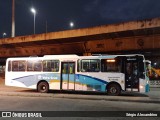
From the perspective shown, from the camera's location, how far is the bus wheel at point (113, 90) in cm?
1789

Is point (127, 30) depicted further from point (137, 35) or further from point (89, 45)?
point (89, 45)

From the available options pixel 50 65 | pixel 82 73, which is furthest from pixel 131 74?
pixel 50 65

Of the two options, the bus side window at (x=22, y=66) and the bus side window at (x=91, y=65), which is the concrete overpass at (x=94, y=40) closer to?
the bus side window at (x=91, y=65)

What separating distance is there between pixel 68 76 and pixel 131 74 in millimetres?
4796

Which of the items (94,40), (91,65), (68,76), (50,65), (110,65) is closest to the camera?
(110,65)

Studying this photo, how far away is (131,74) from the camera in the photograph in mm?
17656

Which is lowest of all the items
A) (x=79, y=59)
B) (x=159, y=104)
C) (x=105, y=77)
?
(x=159, y=104)

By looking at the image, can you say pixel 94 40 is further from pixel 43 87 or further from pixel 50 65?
pixel 43 87

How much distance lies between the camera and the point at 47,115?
33.6ft

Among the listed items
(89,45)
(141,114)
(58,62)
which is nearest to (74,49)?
(89,45)

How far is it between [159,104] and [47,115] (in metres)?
7.00

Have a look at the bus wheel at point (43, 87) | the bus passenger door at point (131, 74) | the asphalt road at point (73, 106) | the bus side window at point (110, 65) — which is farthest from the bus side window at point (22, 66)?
the bus passenger door at point (131, 74)

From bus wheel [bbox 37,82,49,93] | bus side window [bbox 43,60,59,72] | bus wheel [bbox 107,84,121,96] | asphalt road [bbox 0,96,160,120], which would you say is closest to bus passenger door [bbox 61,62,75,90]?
bus side window [bbox 43,60,59,72]

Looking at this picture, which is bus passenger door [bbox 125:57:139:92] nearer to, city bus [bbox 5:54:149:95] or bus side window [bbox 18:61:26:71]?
city bus [bbox 5:54:149:95]
